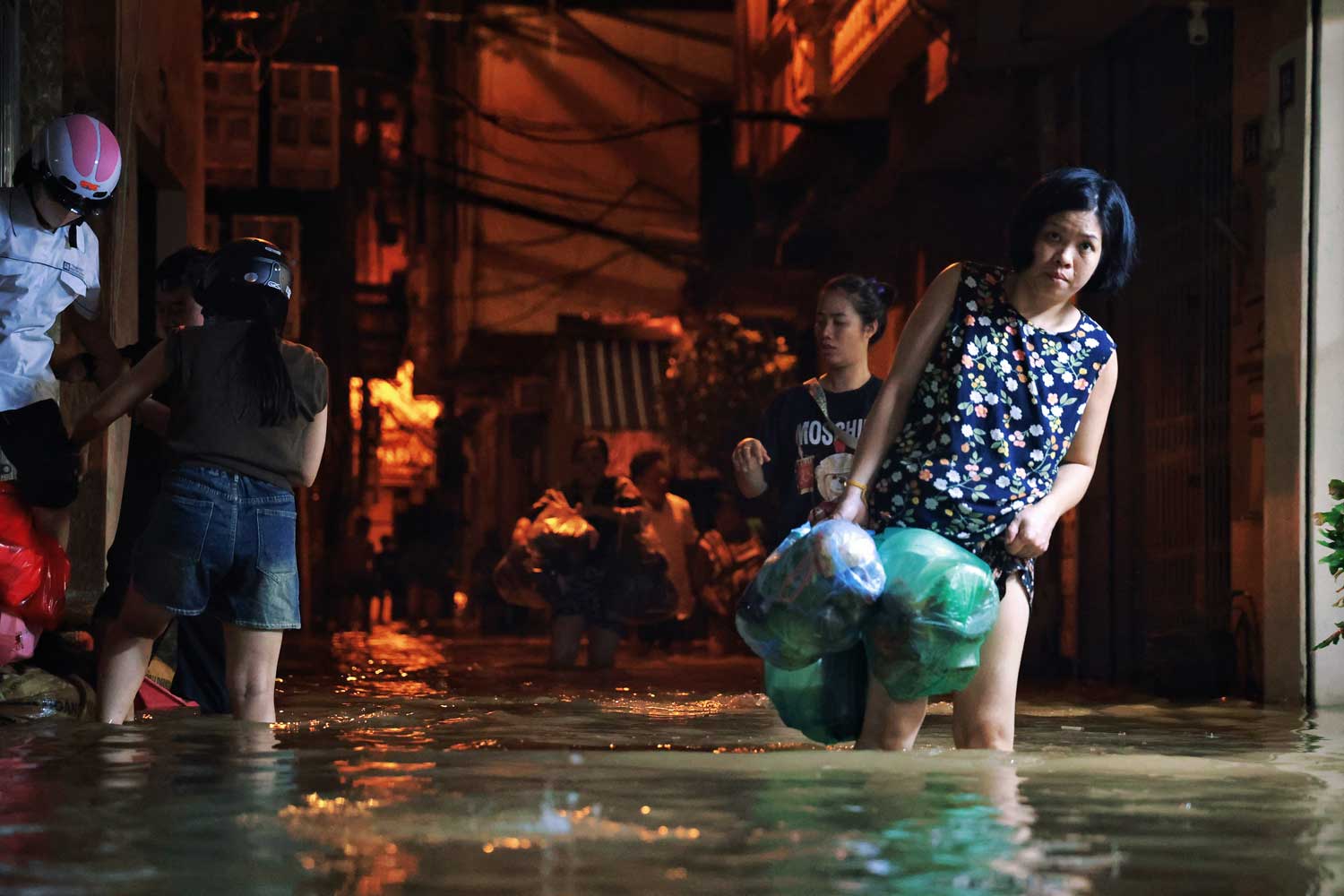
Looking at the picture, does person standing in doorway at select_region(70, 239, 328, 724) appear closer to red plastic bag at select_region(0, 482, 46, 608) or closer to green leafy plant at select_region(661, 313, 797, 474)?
red plastic bag at select_region(0, 482, 46, 608)

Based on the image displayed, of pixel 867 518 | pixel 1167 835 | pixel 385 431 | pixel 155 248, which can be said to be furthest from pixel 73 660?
pixel 385 431

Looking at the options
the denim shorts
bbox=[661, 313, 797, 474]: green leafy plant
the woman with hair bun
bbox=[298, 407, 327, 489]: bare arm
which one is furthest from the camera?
bbox=[661, 313, 797, 474]: green leafy plant

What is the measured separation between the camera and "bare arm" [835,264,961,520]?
5.13 meters

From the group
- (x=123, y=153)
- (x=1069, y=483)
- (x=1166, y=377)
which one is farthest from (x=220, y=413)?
(x=1166, y=377)

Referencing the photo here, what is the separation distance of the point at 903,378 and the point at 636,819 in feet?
5.75

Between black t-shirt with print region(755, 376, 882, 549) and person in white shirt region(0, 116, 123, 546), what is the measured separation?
2.56m

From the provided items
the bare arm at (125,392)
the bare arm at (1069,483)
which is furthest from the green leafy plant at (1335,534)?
the bare arm at (125,392)

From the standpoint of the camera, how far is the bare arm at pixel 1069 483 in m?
5.00

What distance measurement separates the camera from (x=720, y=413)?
23.7 meters

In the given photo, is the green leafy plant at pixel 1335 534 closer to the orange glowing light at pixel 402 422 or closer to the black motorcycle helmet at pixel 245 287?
the black motorcycle helmet at pixel 245 287

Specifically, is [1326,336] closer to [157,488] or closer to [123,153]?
[157,488]

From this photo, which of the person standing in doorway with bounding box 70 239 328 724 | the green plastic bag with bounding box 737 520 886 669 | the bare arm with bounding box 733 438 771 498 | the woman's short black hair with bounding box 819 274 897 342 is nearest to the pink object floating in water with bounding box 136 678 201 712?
the person standing in doorway with bounding box 70 239 328 724

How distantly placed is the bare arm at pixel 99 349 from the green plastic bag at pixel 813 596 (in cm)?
279

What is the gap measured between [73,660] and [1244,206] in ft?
22.9
